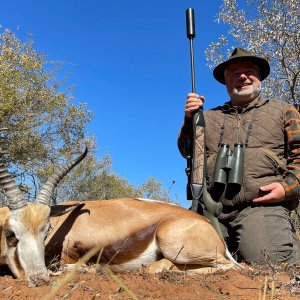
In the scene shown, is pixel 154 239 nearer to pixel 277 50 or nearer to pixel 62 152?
pixel 277 50

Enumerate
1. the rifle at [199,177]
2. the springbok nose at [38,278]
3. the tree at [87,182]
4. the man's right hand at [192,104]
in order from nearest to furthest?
the springbok nose at [38,278]
the rifle at [199,177]
the man's right hand at [192,104]
the tree at [87,182]

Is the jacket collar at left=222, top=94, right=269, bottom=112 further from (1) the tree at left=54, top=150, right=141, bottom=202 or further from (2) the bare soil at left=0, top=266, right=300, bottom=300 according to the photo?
(1) the tree at left=54, top=150, right=141, bottom=202

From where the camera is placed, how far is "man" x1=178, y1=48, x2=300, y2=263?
4.83 metres

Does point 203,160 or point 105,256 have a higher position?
point 203,160

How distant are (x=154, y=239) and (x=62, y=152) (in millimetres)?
12844

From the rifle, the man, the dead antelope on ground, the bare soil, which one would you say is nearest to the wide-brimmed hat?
the man

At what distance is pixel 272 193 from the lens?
481 cm

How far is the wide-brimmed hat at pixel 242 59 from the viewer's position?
18.3 feet

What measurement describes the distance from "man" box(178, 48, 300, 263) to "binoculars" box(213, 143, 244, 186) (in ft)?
0.08

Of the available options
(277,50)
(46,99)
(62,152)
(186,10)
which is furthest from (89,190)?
(186,10)

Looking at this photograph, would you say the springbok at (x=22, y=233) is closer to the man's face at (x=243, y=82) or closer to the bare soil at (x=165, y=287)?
the bare soil at (x=165, y=287)

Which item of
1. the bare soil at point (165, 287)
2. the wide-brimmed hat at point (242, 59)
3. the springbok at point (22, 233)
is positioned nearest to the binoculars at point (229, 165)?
the wide-brimmed hat at point (242, 59)

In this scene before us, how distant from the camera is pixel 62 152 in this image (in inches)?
658

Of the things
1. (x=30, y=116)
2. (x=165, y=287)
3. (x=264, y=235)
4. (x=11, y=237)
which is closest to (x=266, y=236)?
(x=264, y=235)
